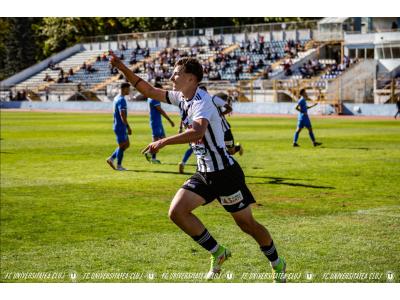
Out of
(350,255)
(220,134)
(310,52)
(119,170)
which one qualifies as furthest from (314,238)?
(310,52)

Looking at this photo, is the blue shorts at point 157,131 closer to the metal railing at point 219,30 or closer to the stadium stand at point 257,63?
the stadium stand at point 257,63

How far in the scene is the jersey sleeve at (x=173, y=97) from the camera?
805cm

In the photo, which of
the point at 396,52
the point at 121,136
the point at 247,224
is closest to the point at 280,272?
the point at 247,224

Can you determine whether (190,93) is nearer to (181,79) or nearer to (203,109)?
(181,79)

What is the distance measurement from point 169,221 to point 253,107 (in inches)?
1746

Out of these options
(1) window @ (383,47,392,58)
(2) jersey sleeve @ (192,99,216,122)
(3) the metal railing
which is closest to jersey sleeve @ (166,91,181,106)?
(2) jersey sleeve @ (192,99,216,122)

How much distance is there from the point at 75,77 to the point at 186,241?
6787 centimetres

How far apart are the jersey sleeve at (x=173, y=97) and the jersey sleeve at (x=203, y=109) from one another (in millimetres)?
498

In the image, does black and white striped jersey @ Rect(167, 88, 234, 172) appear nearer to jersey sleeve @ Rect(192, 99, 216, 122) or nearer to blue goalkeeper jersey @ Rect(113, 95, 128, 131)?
jersey sleeve @ Rect(192, 99, 216, 122)

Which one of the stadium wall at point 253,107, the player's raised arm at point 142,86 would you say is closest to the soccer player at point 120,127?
the player's raised arm at point 142,86

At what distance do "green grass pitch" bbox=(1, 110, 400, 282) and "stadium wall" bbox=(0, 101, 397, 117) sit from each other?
25868mm

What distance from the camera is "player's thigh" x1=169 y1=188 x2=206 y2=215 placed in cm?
762

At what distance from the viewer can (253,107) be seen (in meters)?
55.8

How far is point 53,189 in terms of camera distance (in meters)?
15.5
